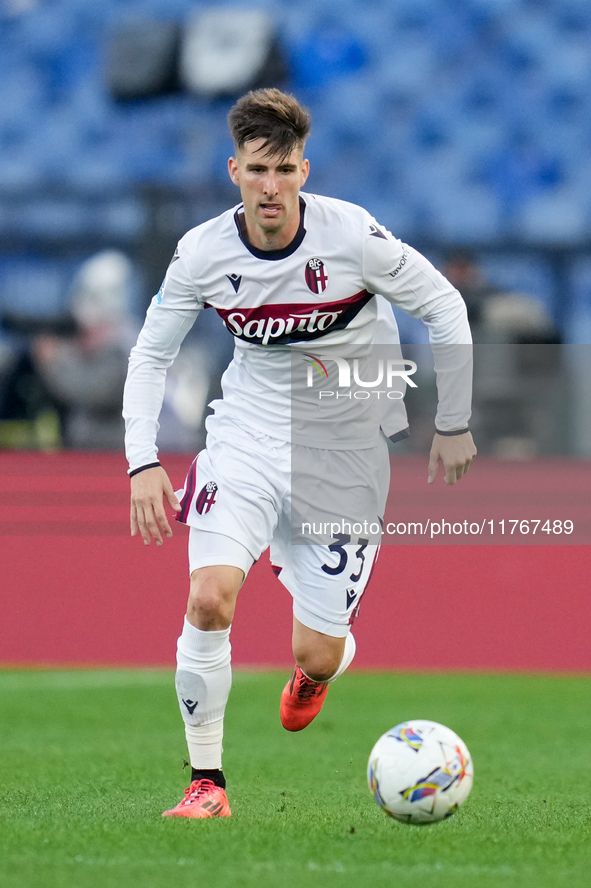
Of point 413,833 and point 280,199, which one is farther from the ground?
point 280,199

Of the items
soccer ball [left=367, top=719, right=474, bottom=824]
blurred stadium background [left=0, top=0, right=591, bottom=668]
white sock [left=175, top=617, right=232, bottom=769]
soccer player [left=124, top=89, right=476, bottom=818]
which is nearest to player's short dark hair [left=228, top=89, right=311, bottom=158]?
soccer player [left=124, top=89, right=476, bottom=818]

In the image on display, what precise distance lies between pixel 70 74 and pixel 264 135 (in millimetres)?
9087

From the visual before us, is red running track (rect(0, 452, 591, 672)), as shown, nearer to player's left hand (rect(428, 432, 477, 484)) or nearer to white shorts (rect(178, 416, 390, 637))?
white shorts (rect(178, 416, 390, 637))

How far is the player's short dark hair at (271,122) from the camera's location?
3998 millimetres

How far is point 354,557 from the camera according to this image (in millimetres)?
4504

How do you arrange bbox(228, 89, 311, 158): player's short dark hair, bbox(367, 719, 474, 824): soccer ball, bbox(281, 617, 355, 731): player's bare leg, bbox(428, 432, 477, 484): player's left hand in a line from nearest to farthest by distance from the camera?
bbox(367, 719, 474, 824): soccer ball
bbox(228, 89, 311, 158): player's short dark hair
bbox(428, 432, 477, 484): player's left hand
bbox(281, 617, 355, 731): player's bare leg

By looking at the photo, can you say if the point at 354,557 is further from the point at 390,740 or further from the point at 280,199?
the point at 280,199

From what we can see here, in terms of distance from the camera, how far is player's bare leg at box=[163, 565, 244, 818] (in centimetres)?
395

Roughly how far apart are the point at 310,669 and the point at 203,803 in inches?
34.3

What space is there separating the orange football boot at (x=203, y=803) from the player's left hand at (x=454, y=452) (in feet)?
3.89

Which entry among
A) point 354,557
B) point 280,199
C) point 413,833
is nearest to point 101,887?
point 413,833

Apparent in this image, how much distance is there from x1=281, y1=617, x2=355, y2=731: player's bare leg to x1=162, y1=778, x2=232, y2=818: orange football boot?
0.70m

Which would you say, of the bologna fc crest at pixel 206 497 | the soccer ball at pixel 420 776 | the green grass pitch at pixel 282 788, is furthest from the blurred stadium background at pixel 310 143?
the soccer ball at pixel 420 776

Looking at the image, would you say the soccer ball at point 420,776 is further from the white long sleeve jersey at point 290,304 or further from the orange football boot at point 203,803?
the white long sleeve jersey at point 290,304
